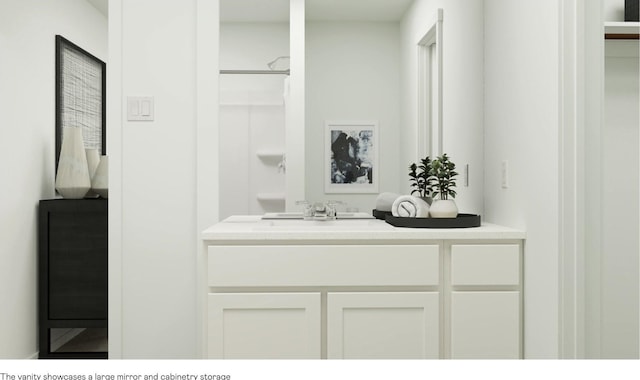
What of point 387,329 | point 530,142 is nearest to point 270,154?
point 387,329

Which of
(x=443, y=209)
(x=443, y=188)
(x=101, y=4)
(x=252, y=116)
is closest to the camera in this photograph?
(x=443, y=209)

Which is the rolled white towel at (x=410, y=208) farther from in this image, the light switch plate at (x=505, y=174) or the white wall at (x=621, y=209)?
the white wall at (x=621, y=209)

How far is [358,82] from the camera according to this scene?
2465 millimetres

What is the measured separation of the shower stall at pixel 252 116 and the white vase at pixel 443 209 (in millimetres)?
675

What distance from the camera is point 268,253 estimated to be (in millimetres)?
1913

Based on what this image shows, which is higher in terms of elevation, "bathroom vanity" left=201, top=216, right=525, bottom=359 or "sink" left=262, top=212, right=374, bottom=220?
"sink" left=262, top=212, right=374, bottom=220

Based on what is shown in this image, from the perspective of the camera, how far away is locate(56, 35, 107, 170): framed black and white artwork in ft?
10.7

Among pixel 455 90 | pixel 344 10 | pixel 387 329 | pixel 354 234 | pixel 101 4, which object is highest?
pixel 101 4

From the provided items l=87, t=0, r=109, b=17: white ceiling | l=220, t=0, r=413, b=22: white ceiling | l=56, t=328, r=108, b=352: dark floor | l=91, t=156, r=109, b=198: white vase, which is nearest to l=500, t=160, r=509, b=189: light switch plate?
l=220, t=0, r=413, b=22: white ceiling

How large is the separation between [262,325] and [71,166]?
179cm

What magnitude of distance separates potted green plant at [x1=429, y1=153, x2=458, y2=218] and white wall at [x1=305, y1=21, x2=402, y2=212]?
8.8 inches

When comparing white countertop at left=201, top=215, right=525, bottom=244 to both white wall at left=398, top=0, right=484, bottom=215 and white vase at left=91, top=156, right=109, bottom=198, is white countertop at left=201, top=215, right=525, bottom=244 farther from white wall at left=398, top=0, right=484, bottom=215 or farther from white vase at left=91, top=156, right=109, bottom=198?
white vase at left=91, top=156, right=109, bottom=198

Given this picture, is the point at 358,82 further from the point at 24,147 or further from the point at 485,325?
the point at 24,147

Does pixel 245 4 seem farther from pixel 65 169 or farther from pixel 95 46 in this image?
pixel 95 46
